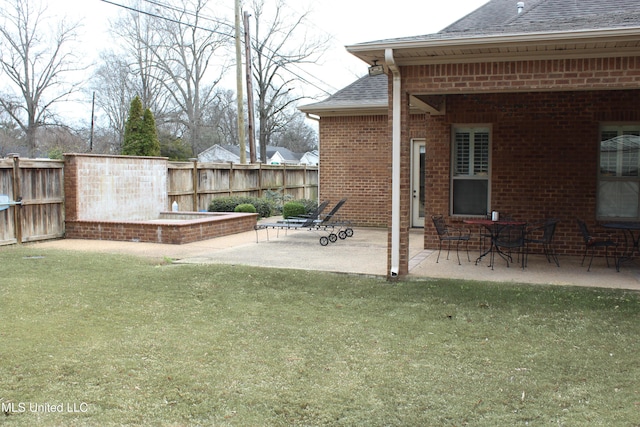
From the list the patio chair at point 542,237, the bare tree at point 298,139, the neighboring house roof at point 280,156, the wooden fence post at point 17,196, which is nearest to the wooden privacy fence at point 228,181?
the wooden fence post at point 17,196

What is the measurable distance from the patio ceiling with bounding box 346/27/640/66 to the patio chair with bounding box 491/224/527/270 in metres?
2.93

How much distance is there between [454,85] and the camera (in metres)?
8.06

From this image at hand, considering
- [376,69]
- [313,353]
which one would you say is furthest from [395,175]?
[313,353]

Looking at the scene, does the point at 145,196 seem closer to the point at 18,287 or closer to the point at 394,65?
the point at 18,287

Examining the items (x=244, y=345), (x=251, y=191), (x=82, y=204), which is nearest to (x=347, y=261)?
(x=244, y=345)

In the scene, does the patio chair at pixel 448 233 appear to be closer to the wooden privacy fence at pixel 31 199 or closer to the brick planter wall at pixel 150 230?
the brick planter wall at pixel 150 230

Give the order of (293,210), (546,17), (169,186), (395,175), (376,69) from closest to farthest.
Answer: (395,175) → (376,69) → (546,17) → (169,186) → (293,210)

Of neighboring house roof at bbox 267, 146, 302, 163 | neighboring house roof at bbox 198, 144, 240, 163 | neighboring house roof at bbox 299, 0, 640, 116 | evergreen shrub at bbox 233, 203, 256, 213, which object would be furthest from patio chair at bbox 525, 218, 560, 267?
neighboring house roof at bbox 267, 146, 302, 163

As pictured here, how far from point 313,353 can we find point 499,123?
23.2ft

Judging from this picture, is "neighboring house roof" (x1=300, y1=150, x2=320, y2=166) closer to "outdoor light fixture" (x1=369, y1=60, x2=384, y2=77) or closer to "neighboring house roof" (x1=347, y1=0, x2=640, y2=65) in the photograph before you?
"outdoor light fixture" (x1=369, y1=60, x2=384, y2=77)

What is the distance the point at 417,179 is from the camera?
15.0 meters

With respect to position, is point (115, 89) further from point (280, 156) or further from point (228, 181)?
point (228, 181)

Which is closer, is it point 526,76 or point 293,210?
point 526,76

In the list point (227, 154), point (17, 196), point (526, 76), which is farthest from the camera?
point (227, 154)
